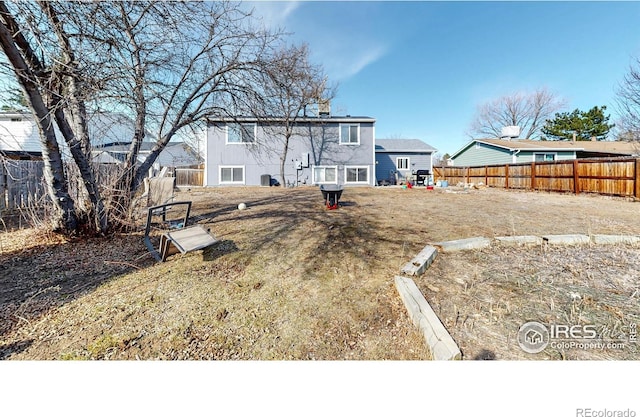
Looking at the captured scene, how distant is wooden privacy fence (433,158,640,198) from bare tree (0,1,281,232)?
45.4 feet

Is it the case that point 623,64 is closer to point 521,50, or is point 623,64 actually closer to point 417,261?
point 521,50

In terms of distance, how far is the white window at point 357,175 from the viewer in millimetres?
18062

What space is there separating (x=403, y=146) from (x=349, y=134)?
7.57m

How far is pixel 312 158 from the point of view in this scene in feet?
58.5

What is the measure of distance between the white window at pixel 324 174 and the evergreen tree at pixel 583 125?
84.6ft

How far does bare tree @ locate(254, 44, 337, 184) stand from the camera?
607 cm

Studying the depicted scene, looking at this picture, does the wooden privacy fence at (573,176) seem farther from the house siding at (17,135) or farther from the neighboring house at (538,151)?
the house siding at (17,135)

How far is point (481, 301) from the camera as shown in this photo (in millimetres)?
2332

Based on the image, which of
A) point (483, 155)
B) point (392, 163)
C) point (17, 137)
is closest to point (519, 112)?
point (483, 155)

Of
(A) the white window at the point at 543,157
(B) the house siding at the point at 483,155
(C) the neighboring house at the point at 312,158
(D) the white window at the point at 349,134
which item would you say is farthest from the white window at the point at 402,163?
(A) the white window at the point at 543,157

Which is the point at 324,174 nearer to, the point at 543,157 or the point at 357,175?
the point at 357,175

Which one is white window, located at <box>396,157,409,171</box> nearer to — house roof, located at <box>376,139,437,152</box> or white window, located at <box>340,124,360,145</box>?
house roof, located at <box>376,139,437,152</box>

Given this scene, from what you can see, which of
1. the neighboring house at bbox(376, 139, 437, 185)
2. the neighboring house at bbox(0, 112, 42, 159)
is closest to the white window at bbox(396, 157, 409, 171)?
the neighboring house at bbox(376, 139, 437, 185)
